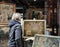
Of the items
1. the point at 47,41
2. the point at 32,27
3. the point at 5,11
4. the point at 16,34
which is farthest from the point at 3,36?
the point at 47,41

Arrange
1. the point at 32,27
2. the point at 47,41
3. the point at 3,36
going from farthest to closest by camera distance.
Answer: the point at 3,36
the point at 32,27
the point at 47,41

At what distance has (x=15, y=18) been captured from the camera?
14.2 feet

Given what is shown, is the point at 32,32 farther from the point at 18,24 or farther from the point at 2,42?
the point at 2,42

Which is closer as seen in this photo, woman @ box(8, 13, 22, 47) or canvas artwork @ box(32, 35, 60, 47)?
canvas artwork @ box(32, 35, 60, 47)

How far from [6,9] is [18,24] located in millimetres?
1641

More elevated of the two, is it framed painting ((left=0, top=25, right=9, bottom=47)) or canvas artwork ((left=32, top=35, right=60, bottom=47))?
canvas artwork ((left=32, top=35, right=60, bottom=47))

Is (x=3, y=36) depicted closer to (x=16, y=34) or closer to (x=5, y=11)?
(x=5, y=11)

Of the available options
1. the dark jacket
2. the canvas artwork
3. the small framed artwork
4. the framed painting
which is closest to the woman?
the dark jacket

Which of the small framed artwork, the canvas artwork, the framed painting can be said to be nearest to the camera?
the canvas artwork

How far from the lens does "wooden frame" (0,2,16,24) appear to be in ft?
18.6

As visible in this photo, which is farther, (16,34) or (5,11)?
(5,11)

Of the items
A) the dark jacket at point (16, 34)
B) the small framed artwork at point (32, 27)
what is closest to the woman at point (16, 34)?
the dark jacket at point (16, 34)

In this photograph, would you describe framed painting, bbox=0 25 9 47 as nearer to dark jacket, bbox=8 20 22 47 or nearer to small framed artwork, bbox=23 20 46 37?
dark jacket, bbox=8 20 22 47

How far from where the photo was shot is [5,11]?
573cm
